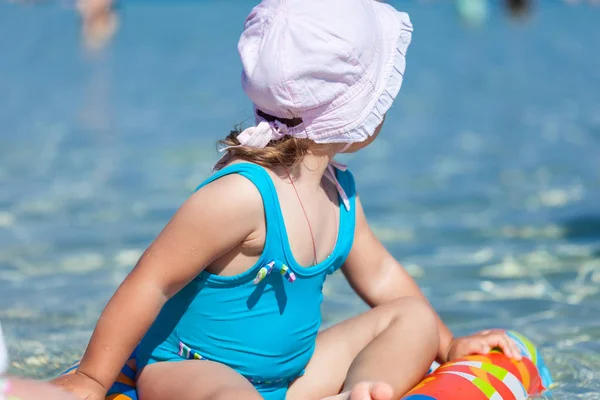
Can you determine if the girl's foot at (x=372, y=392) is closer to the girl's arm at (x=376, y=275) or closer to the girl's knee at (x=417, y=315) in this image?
the girl's knee at (x=417, y=315)

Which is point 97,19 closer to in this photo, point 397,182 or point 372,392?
point 397,182

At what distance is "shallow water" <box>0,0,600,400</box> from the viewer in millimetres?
3869

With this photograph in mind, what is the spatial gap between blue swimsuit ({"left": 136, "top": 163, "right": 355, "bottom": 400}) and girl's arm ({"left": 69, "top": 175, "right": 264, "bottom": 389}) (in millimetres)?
108

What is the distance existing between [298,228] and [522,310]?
1736 millimetres

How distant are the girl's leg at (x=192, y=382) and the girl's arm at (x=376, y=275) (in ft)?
2.16

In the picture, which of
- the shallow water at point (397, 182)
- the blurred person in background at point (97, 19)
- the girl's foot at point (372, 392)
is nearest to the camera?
the girl's foot at point (372, 392)

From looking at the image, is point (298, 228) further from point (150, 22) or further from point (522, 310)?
point (150, 22)

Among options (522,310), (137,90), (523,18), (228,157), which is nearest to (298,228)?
(228,157)

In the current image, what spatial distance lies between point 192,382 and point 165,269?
307 mm

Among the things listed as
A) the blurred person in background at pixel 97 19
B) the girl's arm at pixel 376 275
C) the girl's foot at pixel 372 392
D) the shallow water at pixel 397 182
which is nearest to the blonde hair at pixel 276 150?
the girl's arm at pixel 376 275

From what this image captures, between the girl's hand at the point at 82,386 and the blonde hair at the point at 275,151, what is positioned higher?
the blonde hair at the point at 275,151

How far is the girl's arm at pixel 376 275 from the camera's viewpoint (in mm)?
2869

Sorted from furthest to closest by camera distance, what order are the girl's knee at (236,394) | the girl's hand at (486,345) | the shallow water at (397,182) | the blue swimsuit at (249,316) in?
the shallow water at (397,182), the girl's hand at (486,345), the blue swimsuit at (249,316), the girl's knee at (236,394)

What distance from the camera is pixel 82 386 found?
2252 mm
